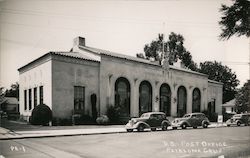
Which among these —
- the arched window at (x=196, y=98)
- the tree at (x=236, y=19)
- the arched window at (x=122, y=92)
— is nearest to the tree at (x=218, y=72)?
the arched window at (x=196, y=98)

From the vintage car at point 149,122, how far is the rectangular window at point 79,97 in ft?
15.2

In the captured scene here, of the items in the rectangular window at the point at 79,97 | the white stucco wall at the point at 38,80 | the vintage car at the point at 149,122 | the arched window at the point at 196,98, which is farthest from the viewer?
the rectangular window at the point at 79,97

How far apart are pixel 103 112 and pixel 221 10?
14845 millimetres

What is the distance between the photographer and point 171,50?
35.3 ft

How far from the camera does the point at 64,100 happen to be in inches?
632

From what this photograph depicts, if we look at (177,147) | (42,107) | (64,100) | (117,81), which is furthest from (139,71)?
(177,147)

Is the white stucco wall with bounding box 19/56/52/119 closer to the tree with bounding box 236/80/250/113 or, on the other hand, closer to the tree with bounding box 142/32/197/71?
the tree with bounding box 142/32/197/71

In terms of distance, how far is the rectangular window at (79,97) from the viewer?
1881cm

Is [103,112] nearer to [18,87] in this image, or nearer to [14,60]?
[18,87]

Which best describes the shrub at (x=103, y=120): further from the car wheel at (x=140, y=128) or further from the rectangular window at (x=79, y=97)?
the car wheel at (x=140, y=128)

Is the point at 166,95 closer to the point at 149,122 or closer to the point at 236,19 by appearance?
the point at 149,122

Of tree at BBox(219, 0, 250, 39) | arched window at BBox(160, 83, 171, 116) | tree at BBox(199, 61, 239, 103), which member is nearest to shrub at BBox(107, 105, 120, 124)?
arched window at BBox(160, 83, 171, 116)

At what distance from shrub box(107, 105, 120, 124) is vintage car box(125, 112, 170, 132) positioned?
1288 mm

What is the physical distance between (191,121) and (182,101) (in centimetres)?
507
